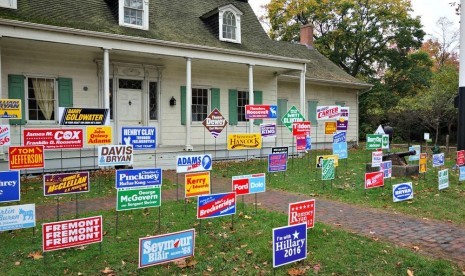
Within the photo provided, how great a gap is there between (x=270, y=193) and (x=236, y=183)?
2.96 metres

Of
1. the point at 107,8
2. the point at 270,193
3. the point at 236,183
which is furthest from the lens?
the point at 107,8

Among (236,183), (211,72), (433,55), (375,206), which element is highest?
(433,55)

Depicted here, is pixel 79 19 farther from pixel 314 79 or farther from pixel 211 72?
pixel 314 79

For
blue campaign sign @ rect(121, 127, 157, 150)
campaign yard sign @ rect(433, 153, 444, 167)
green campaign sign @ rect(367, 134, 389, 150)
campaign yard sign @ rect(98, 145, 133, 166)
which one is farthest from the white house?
campaign yard sign @ rect(433, 153, 444, 167)

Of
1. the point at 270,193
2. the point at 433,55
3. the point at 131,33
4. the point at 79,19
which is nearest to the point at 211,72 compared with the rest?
the point at 131,33

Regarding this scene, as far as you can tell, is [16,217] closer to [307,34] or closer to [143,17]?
[143,17]

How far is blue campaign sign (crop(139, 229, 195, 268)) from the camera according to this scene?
4133mm

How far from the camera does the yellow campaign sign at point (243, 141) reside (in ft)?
38.6

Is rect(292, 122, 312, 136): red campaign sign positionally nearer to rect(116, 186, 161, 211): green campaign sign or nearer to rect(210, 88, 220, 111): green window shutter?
rect(210, 88, 220, 111): green window shutter

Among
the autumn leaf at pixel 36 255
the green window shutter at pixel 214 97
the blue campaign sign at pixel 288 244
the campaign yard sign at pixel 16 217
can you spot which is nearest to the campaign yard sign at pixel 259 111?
the green window shutter at pixel 214 97

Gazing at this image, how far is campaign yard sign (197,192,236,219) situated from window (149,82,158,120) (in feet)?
32.9

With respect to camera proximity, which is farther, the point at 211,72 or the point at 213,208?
the point at 211,72

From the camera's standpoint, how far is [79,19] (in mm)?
12938

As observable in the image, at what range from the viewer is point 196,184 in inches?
268
